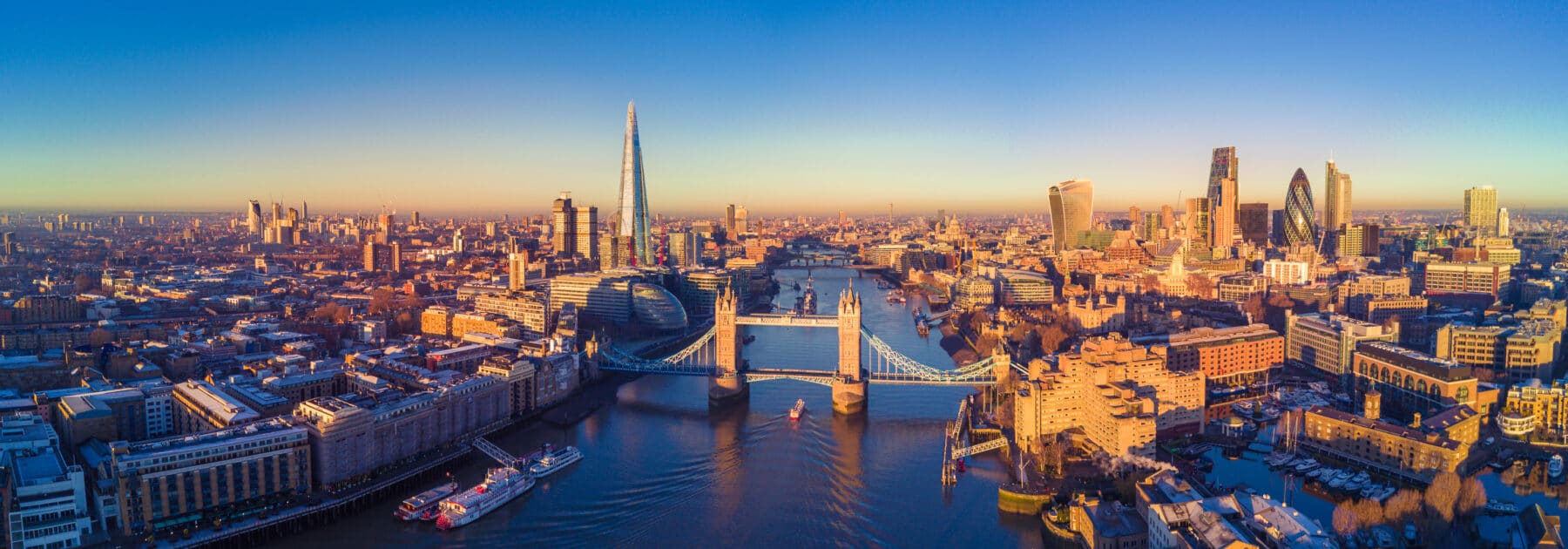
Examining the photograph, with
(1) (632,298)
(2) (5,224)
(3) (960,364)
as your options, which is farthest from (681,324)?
(2) (5,224)

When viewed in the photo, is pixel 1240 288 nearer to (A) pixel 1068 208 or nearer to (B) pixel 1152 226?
(A) pixel 1068 208

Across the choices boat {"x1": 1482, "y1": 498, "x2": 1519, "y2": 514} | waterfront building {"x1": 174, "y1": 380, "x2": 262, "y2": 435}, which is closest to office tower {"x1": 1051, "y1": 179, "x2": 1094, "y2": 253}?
boat {"x1": 1482, "y1": 498, "x2": 1519, "y2": 514}

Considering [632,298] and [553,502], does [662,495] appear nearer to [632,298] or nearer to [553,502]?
[553,502]

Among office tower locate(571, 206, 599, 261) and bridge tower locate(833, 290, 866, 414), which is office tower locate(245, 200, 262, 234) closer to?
office tower locate(571, 206, 599, 261)

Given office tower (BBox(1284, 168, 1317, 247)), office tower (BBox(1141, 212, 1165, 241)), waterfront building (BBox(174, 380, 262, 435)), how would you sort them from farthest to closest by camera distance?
office tower (BBox(1141, 212, 1165, 241)) → office tower (BBox(1284, 168, 1317, 247)) → waterfront building (BBox(174, 380, 262, 435))

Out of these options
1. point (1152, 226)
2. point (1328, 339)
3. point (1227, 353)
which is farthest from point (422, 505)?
point (1152, 226)

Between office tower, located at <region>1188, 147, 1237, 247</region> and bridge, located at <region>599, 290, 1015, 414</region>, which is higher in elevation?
office tower, located at <region>1188, 147, 1237, 247</region>

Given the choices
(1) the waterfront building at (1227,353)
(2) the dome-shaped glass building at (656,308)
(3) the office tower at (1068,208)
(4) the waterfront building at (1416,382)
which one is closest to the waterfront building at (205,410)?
(2) the dome-shaped glass building at (656,308)
